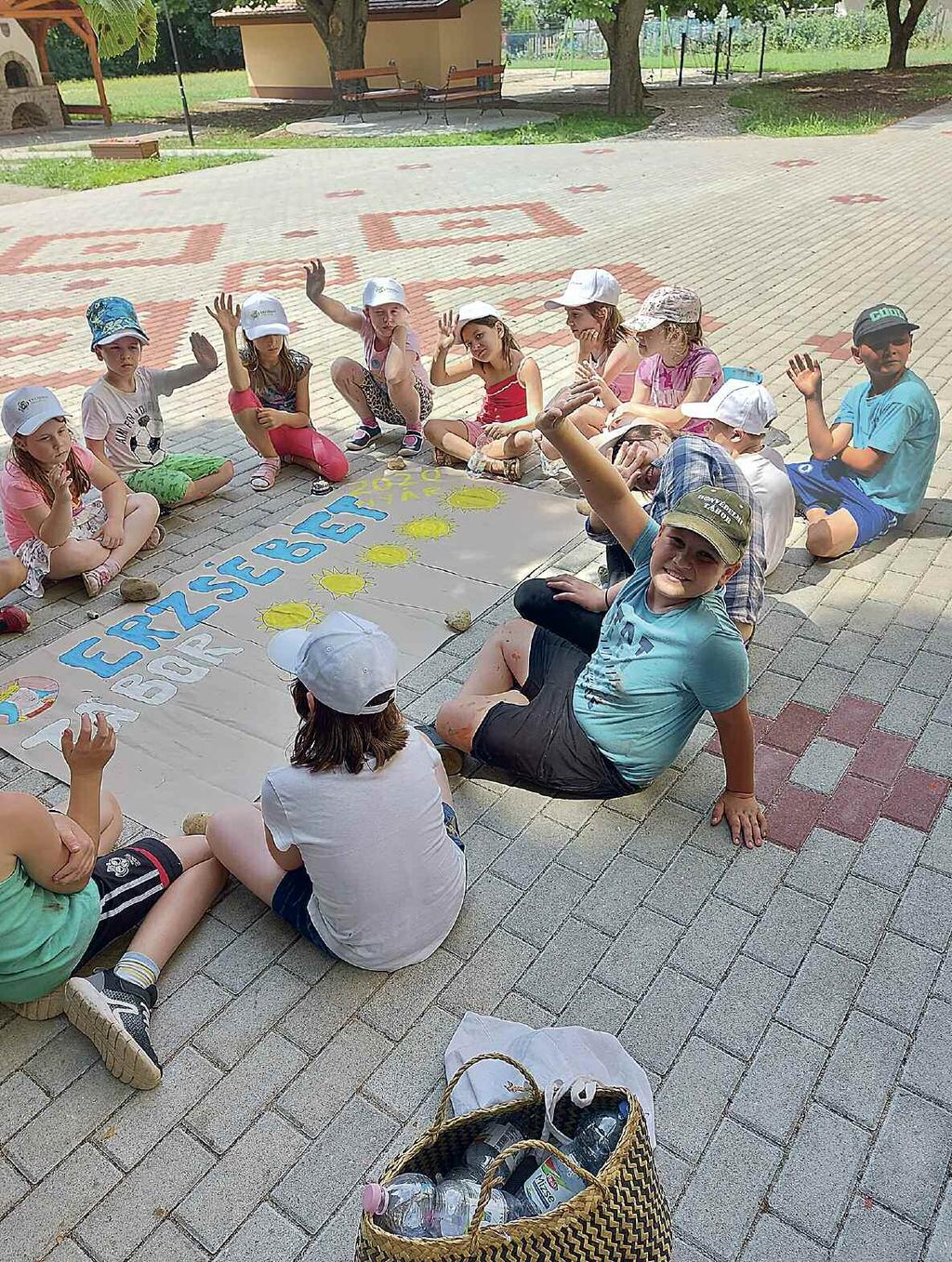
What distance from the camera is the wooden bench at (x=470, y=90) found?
22766 millimetres

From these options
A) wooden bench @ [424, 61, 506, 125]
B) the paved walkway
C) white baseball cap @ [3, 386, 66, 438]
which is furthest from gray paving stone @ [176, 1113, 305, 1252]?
wooden bench @ [424, 61, 506, 125]

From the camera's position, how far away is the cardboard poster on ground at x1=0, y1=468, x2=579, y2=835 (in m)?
3.51

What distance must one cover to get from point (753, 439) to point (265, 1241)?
3255 mm

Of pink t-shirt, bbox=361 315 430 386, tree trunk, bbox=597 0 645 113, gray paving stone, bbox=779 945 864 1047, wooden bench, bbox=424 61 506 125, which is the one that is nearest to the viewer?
gray paving stone, bbox=779 945 864 1047

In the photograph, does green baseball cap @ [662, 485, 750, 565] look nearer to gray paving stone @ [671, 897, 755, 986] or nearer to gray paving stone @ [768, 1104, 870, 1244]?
gray paving stone @ [671, 897, 755, 986]

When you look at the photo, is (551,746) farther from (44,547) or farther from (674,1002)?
(44,547)

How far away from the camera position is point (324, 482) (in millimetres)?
5555

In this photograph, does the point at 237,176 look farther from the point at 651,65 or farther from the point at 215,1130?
the point at 651,65

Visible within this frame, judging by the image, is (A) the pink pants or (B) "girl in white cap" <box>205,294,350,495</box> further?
(A) the pink pants

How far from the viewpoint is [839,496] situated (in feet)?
15.2

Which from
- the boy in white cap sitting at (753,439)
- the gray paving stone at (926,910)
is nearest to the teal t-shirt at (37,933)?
the gray paving stone at (926,910)

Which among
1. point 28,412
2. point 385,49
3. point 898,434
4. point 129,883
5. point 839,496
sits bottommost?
point 129,883

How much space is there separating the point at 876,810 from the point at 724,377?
2555mm

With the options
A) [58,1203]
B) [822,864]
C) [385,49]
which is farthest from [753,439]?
[385,49]
